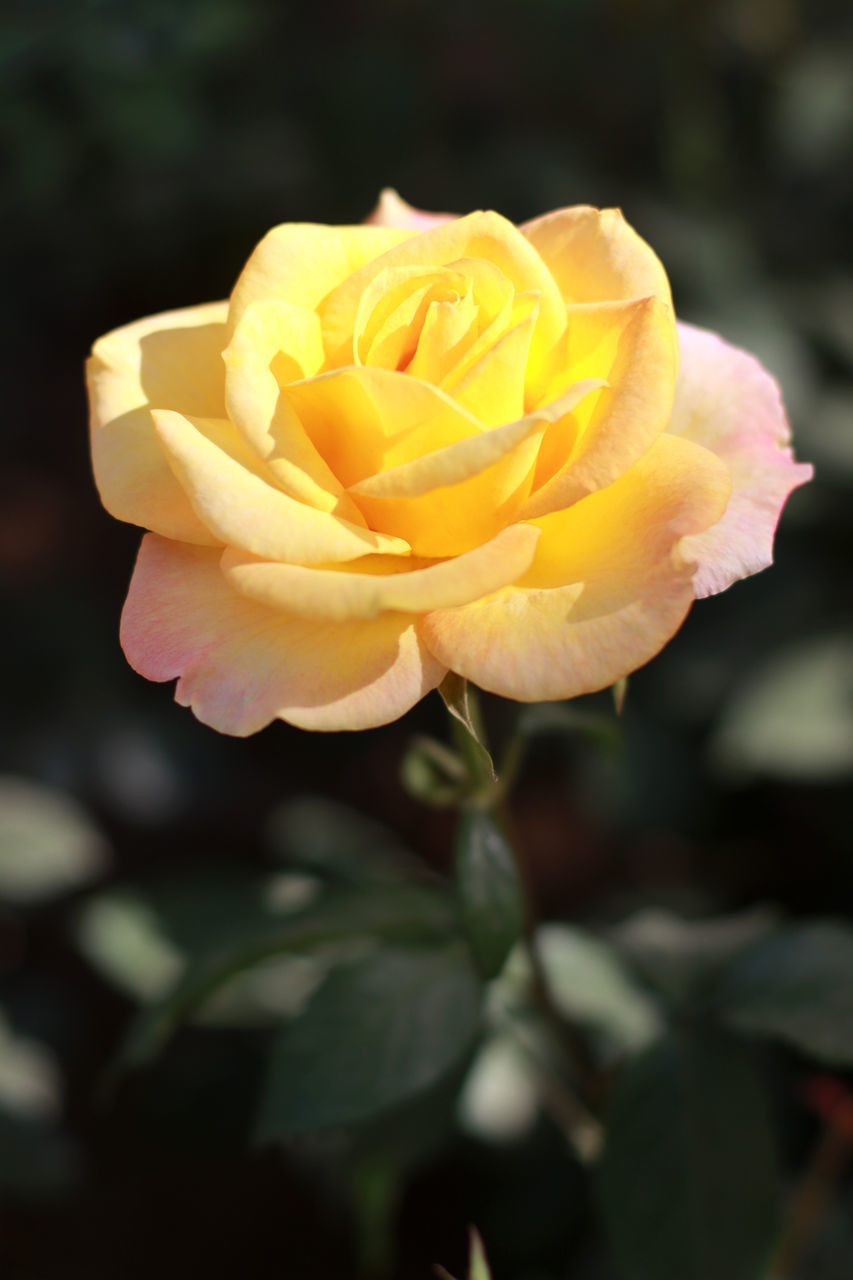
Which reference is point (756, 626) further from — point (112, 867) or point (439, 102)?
point (439, 102)

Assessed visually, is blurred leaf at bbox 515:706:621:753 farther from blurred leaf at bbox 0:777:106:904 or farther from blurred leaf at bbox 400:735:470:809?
blurred leaf at bbox 0:777:106:904

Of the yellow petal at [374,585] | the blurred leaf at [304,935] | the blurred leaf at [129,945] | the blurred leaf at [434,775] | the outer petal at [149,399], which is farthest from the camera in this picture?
the blurred leaf at [129,945]

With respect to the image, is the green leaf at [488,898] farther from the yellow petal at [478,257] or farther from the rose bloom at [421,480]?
the yellow petal at [478,257]

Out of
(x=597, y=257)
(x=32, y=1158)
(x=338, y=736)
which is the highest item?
(x=597, y=257)

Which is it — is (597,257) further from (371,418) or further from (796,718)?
Answer: (796,718)

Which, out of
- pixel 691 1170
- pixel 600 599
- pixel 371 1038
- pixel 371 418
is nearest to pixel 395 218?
pixel 371 418

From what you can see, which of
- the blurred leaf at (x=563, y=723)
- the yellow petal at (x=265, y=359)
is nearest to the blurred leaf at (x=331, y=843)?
the blurred leaf at (x=563, y=723)
